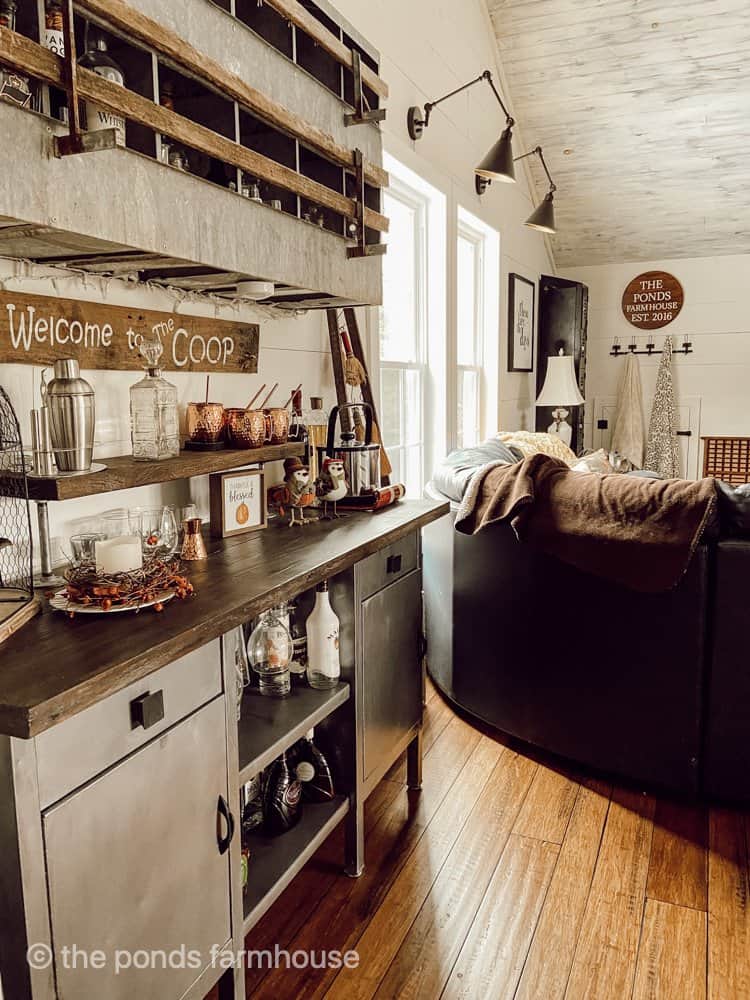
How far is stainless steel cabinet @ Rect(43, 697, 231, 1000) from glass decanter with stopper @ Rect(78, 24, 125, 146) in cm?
106

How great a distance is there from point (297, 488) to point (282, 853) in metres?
0.95

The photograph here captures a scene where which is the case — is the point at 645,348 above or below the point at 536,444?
above

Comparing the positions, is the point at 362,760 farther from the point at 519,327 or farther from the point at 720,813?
the point at 519,327

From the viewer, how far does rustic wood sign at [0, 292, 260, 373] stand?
59.7 inches

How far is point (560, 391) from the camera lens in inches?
208

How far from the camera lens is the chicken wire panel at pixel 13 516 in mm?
1363

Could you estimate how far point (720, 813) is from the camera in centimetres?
237

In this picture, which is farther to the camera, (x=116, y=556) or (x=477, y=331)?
(x=477, y=331)

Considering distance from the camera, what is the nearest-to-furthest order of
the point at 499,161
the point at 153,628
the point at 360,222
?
the point at 153,628
the point at 360,222
the point at 499,161

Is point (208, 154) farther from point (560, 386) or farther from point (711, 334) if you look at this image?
point (711, 334)

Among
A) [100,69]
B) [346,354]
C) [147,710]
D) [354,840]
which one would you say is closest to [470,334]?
[346,354]

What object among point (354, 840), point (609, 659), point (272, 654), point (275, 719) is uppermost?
point (272, 654)

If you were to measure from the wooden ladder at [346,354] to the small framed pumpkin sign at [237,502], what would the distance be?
1.48 feet

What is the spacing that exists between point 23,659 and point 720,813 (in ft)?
6.98
